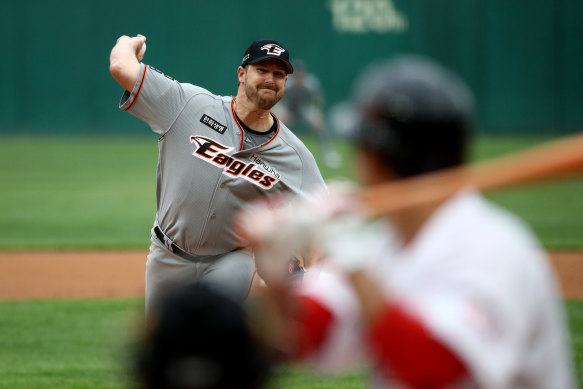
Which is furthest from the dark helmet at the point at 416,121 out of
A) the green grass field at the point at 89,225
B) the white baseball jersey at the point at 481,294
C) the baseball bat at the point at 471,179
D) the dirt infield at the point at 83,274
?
the dirt infield at the point at 83,274

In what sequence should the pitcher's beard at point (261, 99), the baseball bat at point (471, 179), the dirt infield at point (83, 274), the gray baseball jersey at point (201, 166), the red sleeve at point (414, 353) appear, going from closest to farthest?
the red sleeve at point (414, 353) → the baseball bat at point (471, 179) → the gray baseball jersey at point (201, 166) → the pitcher's beard at point (261, 99) → the dirt infield at point (83, 274)

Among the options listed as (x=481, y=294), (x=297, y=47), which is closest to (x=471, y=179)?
(x=481, y=294)

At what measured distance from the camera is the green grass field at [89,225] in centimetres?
581

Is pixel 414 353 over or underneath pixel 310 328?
over

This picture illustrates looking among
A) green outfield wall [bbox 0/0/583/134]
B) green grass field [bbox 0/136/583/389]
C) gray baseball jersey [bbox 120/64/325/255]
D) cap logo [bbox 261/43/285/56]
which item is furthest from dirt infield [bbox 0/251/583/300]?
green outfield wall [bbox 0/0/583/134]

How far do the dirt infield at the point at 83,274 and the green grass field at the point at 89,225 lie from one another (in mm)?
418

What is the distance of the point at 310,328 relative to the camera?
2.00 meters

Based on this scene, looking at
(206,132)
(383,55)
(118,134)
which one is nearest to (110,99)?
(118,134)

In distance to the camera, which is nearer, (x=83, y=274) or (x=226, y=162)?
(x=226, y=162)

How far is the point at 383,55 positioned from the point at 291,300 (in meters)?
28.7

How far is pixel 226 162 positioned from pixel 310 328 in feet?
10.5

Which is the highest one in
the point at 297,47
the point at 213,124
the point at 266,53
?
the point at 266,53

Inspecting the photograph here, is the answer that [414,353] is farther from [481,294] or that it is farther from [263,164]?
[263,164]

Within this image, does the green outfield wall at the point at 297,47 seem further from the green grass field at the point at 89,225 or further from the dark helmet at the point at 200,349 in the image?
the dark helmet at the point at 200,349
